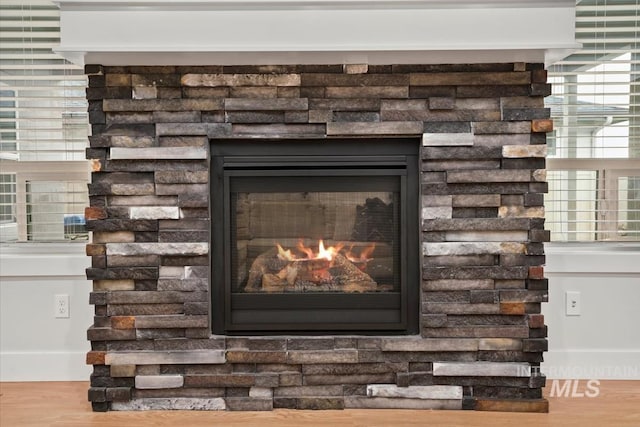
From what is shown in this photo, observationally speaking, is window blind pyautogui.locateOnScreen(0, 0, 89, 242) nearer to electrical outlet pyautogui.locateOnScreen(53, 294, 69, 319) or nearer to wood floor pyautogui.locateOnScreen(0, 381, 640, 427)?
electrical outlet pyautogui.locateOnScreen(53, 294, 69, 319)

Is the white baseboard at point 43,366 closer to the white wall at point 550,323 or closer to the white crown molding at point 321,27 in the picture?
the white wall at point 550,323

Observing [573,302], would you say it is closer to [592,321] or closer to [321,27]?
[592,321]

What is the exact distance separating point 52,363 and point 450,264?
1880mm

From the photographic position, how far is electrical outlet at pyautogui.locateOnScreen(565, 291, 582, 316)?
252 centimetres

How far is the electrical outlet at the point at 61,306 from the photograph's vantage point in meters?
2.52

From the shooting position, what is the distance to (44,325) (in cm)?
253

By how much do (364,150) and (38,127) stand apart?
64.2 inches

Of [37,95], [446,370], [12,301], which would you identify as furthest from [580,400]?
[37,95]

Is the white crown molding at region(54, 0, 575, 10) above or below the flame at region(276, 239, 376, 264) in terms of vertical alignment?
above

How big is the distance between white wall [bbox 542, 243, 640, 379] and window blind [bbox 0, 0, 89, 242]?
2.31 meters

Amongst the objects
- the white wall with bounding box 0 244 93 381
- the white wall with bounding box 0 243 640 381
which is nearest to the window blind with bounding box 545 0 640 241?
the white wall with bounding box 0 243 640 381

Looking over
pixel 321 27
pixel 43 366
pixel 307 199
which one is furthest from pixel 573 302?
pixel 43 366

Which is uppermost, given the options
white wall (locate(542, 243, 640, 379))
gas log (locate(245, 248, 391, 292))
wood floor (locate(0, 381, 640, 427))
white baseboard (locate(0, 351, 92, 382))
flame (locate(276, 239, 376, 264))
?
flame (locate(276, 239, 376, 264))

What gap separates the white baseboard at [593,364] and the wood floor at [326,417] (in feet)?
0.80
